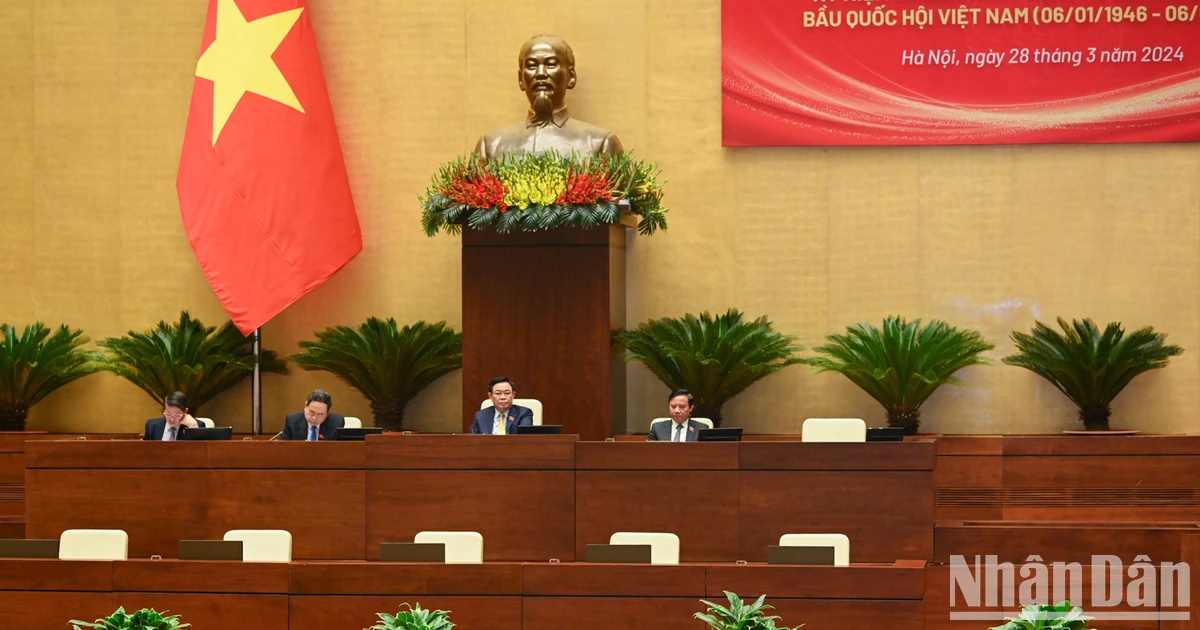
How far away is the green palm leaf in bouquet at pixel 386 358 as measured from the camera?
12.2 m

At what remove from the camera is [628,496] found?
911 cm

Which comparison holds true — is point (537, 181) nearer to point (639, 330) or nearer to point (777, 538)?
point (639, 330)

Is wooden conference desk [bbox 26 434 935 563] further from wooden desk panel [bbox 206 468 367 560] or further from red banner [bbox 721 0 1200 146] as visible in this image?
red banner [bbox 721 0 1200 146]

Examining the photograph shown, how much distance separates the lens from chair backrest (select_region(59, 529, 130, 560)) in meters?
8.27

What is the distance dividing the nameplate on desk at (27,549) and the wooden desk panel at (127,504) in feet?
4.69

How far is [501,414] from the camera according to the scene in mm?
9883

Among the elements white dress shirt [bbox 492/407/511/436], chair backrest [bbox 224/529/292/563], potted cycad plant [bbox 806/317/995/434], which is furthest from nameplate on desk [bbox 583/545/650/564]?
potted cycad plant [bbox 806/317/995/434]

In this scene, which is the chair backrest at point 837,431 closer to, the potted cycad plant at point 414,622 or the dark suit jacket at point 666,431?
the dark suit jacket at point 666,431

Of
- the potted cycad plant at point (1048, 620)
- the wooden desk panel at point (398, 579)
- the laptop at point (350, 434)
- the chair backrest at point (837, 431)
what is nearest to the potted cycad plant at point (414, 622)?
the wooden desk panel at point (398, 579)

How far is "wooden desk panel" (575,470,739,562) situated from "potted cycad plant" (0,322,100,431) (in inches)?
212

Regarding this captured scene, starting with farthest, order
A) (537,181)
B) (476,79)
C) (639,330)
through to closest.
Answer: (476,79), (639,330), (537,181)

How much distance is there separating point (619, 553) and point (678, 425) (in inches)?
89.2

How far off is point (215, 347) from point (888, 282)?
5.77 m

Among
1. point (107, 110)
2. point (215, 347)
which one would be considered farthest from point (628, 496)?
point (107, 110)
